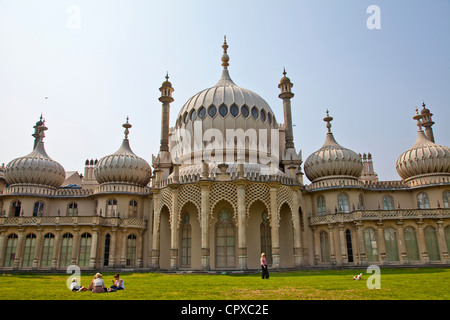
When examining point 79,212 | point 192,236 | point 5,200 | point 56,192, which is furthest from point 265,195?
point 5,200

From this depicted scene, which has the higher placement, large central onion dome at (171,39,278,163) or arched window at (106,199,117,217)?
large central onion dome at (171,39,278,163)

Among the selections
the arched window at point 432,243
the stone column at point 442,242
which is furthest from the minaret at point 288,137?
the stone column at point 442,242

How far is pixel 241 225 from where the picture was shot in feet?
85.9

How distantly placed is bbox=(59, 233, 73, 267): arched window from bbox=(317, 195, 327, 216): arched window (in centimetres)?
2192

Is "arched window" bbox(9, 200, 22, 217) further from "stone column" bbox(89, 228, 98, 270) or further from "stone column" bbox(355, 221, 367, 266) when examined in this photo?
"stone column" bbox(355, 221, 367, 266)

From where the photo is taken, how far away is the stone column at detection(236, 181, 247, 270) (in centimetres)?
2550

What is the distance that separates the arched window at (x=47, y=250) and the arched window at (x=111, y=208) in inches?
192

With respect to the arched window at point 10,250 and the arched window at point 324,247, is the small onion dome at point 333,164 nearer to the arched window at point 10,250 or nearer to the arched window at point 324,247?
the arched window at point 324,247

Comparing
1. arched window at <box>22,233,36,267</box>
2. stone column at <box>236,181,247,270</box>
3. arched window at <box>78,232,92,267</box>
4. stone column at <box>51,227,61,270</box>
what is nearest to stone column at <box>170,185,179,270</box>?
stone column at <box>236,181,247,270</box>

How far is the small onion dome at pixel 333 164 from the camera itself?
33.4 metres

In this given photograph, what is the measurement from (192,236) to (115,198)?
876cm

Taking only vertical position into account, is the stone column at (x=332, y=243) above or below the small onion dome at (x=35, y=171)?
below

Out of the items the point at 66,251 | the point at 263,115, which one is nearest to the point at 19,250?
the point at 66,251

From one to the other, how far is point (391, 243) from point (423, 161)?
846 centimetres
